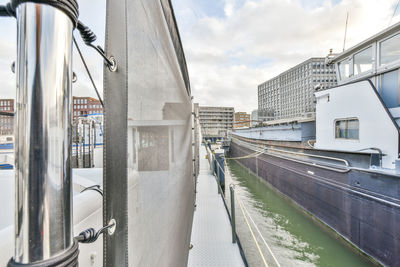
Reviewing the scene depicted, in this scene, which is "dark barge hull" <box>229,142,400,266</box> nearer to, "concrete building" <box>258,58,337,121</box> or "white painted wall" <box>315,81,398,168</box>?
"white painted wall" <box>315,81,398,168</box>

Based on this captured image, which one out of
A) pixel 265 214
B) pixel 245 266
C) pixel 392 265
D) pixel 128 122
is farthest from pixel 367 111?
pixel 128 122

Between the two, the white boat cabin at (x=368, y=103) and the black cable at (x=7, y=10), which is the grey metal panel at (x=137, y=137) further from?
the white boat cabin at (x=368, y=103)

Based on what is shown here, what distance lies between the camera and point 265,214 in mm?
5621

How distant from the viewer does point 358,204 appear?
370 cm

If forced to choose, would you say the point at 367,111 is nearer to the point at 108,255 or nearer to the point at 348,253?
the point at 348,253

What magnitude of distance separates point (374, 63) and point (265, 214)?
4.82 metres

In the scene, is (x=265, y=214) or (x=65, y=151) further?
(x=265, y=214)

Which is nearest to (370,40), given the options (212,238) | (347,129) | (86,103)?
(347,129)

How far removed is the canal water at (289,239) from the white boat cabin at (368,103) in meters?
1.96

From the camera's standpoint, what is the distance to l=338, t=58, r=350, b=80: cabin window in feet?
17.7

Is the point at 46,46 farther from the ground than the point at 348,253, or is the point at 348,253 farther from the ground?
the point at 46,46

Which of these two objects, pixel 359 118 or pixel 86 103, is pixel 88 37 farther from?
pixel 359 118

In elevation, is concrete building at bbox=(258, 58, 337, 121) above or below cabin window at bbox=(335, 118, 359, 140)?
above

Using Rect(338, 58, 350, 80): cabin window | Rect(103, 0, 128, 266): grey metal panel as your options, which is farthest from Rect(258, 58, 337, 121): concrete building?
Rect(103, 0, 128, 266): grey metal panel
